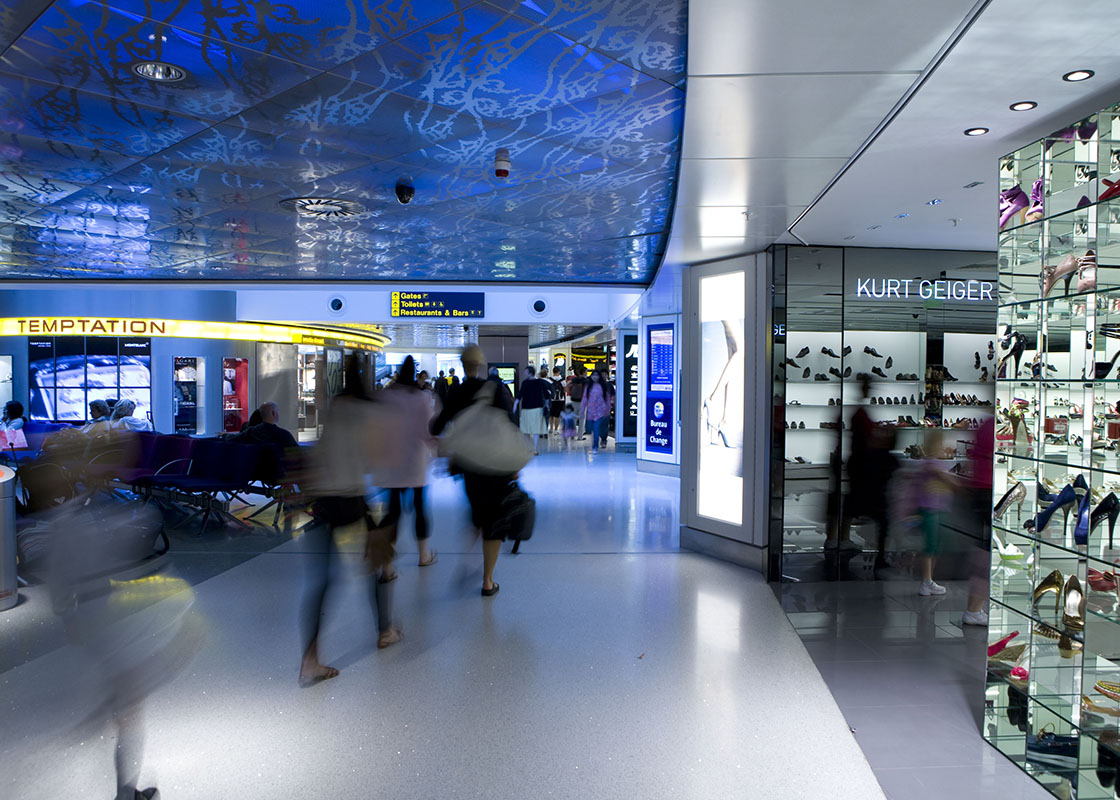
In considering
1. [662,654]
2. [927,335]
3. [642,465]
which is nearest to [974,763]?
[662,654]

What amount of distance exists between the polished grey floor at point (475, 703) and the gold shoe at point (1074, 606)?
1.10 m

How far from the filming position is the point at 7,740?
3359mm

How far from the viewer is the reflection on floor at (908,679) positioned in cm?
318

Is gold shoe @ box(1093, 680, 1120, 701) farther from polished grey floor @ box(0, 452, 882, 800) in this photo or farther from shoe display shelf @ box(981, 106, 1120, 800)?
polished grey floor @ box(0, 452, 882, 800)

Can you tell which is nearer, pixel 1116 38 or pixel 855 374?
pixel 1116 38

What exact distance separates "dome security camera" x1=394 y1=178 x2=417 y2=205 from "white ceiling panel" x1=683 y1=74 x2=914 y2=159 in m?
2.47

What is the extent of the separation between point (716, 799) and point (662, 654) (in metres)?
1.58

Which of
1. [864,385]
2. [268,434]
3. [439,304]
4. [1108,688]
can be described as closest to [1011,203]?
[1108,688]

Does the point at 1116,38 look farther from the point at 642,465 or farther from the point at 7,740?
the point at 642,465

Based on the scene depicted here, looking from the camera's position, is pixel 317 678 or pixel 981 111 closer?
pixel 981 111

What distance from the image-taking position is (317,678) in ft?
13.3

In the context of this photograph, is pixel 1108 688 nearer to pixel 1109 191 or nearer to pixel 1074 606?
pixel 1074 606

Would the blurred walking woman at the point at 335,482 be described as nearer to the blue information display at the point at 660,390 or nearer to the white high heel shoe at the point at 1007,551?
the white high heel shoe at the point at 1007,551

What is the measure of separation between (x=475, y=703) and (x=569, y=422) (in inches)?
678
